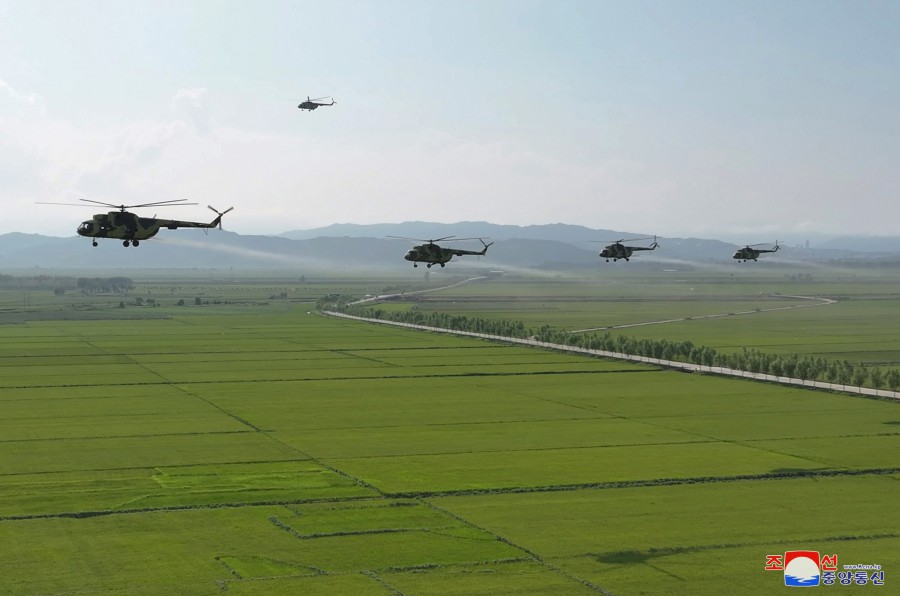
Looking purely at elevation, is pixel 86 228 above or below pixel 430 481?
above

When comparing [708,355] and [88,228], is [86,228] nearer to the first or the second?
[88,228]

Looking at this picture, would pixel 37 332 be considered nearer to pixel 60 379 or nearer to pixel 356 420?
pixel 60 379
